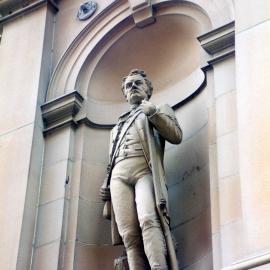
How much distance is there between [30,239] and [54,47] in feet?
8.87

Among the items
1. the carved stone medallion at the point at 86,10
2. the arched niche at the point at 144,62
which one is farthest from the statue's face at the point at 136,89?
the carved stone medallion at the point at 86,10

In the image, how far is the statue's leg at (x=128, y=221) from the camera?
283 inches

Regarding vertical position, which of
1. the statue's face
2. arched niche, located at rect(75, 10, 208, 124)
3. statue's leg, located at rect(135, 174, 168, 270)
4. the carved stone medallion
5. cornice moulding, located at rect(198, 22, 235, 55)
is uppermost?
the carved stone medallion

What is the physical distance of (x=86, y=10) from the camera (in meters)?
9.85

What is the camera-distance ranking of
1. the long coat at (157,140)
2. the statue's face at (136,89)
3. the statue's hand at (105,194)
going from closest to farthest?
the long coat at (157,140), the statue's hand at (105,194), the statue's face at (136,89)

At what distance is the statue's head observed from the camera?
8227 millimetres

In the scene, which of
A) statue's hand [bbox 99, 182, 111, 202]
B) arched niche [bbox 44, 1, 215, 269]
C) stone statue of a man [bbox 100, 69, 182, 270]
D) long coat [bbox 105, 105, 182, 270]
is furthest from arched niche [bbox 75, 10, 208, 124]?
statue's hand [bbox 99, 182, 111, 202]

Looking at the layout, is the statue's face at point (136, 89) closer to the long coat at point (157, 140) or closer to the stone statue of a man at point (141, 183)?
the stone statue of a man at point (141, 183)

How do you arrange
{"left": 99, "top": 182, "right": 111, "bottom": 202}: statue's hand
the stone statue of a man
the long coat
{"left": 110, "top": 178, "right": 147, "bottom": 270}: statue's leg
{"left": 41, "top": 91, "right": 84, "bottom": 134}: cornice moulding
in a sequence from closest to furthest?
the stone statue of a man < {"left": 110, "top": 178, "right": 147, "bottom": 270}: statue's leg < the long coat < {"left": 99, "top": 182, "right": 111, "bottom": 202}: statue's hand < {"left": 41, "top": 91, "right": 84, "bottom": 134}: cornice moulding

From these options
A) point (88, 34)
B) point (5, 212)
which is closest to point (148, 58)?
point (88, 34)

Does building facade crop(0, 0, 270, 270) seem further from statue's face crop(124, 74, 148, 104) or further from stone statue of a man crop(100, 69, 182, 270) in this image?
statue's face crop(124, 74, 148, 104)

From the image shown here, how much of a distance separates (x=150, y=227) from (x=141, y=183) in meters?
0.55

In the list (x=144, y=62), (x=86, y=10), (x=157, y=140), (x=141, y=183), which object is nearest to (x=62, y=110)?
(x=144, y=62)

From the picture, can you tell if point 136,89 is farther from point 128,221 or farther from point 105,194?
point 128,221
